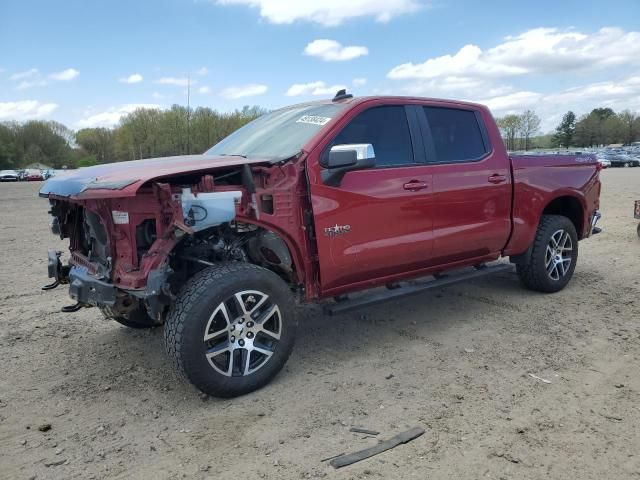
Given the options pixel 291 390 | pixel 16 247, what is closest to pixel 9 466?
pixel 291 390

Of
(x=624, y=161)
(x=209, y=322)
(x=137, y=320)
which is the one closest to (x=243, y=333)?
(x=209, y=322)

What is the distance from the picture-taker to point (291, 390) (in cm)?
369

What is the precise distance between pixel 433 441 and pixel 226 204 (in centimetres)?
190

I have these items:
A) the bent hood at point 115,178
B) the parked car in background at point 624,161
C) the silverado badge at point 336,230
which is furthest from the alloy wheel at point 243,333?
the parked car in background at point 624,161

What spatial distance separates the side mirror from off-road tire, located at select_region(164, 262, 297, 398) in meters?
0.85

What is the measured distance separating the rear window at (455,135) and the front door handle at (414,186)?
359 mm

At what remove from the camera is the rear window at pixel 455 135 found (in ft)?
15.6

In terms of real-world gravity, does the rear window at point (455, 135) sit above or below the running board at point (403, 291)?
above

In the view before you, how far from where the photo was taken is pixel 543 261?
5645mm

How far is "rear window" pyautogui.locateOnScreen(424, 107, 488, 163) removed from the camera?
4754mm

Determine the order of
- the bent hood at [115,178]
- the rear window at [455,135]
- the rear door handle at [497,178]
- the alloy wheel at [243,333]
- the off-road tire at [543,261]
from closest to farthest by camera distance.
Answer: the bent hood at [115,178], the alloy wheel at [243,333], the rear window at [455,135], the rear door handle at [497,178], the off-road tire at [543,261]

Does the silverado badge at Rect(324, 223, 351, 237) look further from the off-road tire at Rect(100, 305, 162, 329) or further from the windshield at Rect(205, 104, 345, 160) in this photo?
the off-road tire at Rect(100, 305, 162, 329)

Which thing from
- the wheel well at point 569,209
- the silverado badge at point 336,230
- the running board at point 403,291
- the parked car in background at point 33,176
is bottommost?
the running board at point 403,291

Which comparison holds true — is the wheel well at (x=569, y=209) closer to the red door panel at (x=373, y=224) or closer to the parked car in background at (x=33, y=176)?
the red door panel at (x=373, y=224)
